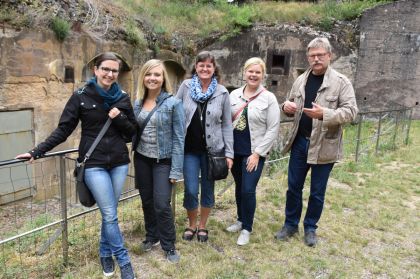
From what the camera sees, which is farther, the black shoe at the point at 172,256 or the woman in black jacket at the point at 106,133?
the black shoe at the point at 172,256

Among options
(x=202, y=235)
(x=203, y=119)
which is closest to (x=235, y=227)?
(x=202, y=235)

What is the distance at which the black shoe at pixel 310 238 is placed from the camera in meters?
3.96

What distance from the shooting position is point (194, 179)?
3596 millimetres

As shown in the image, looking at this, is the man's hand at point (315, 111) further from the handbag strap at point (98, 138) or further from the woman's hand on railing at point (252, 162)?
the handbag strap at point (98, 138)

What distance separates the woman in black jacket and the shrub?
5999 mm

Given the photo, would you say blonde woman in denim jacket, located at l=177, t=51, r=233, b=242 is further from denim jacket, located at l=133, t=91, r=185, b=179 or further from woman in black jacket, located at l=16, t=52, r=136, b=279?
woman in black jacket, located at l=16, t=52, r=136, b=279

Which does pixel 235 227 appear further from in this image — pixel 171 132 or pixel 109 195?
pixel 109 195

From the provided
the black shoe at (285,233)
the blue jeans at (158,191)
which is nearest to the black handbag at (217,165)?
the blue jeans at (158,191)

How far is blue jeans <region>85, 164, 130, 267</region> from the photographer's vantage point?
9.67ft

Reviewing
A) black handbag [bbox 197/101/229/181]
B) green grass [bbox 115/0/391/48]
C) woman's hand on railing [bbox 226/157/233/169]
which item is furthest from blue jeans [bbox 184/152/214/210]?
green grass [bbox 115/0/391/48]

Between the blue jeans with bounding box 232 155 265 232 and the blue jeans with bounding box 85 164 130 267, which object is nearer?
the blue jeans with bounding box 85 164 130 267

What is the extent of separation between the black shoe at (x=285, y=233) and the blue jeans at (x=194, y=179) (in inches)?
36.8

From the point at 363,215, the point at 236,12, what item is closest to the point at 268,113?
the point at 363,215

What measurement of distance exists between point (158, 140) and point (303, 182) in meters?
1.60
